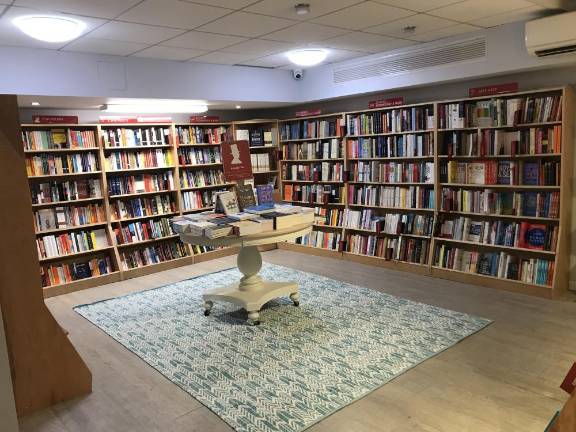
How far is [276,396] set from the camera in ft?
10.1

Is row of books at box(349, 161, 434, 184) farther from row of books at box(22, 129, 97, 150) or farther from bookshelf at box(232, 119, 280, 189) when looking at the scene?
row of books at box(22, 129, 97, 150)

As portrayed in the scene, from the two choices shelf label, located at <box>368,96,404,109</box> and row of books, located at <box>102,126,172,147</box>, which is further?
row of books, located at <box>102,126,172,147</box>

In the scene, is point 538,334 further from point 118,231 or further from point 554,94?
point 118,231

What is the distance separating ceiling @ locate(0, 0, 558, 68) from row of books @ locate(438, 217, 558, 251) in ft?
6.78

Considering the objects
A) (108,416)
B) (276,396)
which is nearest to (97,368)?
(108,416)

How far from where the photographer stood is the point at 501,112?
4.99m

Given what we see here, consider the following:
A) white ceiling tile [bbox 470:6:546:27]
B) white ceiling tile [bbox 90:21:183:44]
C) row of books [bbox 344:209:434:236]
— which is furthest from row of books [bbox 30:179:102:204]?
white ceiling tile [bbox 470:6:546:27]

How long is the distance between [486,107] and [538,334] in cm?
248

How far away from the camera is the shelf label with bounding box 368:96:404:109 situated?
587cm

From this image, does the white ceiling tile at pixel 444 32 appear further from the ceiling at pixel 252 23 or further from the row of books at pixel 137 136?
the row of books at pixel 137 136

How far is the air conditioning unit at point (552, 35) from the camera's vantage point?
395cm

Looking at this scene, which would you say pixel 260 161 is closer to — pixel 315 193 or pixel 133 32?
pixel 315 193

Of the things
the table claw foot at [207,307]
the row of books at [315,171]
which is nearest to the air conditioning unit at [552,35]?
the row of books at [315,171]

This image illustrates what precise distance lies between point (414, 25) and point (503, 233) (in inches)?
94.3
